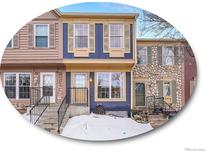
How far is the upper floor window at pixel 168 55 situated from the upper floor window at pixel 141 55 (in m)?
0.11

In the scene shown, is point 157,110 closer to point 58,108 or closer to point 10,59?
point 58,108

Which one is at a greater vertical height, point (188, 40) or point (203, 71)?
point (188, 40)

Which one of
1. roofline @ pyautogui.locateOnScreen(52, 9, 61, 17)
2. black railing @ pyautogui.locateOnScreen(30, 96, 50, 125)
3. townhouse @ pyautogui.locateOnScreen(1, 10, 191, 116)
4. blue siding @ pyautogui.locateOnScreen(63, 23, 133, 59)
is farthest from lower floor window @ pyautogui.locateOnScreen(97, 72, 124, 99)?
roofline @ pyautogui.locateOnScreen(52, 9, 61, 17)

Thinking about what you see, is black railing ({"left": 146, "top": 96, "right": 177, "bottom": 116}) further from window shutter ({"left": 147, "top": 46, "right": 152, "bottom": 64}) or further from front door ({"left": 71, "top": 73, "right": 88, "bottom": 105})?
front door ({"left": 71, "top": 73, "right": 88, "bottom": 105})

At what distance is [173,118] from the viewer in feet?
7.15

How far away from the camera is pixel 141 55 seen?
2166 millimetres

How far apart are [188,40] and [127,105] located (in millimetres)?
534

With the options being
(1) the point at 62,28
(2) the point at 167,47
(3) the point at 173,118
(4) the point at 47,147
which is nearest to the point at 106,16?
(1) the point at 62,28

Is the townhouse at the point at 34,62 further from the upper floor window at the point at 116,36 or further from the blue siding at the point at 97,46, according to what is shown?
the upper floor window at the point at 116,36

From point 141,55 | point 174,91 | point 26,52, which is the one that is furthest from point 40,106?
point 174,91

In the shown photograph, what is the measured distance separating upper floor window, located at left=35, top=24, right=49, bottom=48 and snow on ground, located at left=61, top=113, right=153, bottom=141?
489 mm

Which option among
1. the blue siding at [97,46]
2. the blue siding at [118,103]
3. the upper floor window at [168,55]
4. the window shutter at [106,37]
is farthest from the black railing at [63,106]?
the upper floor window at [168,55]

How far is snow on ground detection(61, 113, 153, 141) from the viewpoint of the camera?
7.14 ft

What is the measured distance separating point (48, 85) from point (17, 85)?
0.19m
